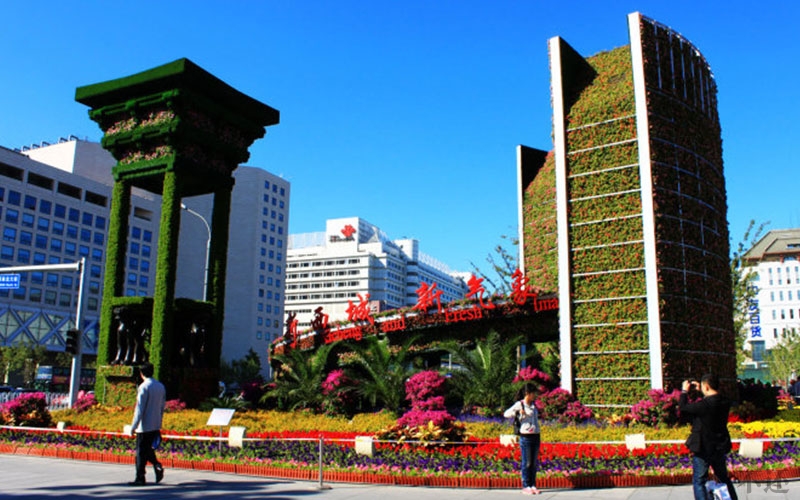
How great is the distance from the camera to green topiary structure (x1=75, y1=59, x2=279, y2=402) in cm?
2228

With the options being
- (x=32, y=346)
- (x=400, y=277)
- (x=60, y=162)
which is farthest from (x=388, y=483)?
(x=400, y=277)

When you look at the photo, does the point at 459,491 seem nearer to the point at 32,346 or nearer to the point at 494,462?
the point at 494,462

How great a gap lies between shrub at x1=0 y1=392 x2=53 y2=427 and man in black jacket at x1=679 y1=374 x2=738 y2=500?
55.7 feet

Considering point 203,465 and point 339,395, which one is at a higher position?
point 339,395

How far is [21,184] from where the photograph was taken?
76.5m

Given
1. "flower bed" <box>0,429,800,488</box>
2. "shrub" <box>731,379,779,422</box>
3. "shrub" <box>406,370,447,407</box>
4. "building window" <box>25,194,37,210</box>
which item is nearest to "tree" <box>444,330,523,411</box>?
"shrub" <box>406,370,447,407</box>

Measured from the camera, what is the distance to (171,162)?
22688 mm

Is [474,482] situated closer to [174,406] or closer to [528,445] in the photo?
[528,445]

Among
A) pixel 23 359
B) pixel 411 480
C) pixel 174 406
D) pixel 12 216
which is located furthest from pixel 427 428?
pixel 12 216

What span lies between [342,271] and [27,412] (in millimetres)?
128593

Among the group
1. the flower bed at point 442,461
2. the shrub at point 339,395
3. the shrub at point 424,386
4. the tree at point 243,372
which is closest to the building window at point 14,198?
the tree at point 243,372

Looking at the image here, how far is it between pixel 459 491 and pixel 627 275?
12.0 m

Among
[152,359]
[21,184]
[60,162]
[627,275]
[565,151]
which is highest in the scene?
[60,162]

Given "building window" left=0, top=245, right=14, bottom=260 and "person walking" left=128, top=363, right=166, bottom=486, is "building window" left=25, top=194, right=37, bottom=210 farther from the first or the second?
"person walking" left=128, top=363, right=166, bottom=486
